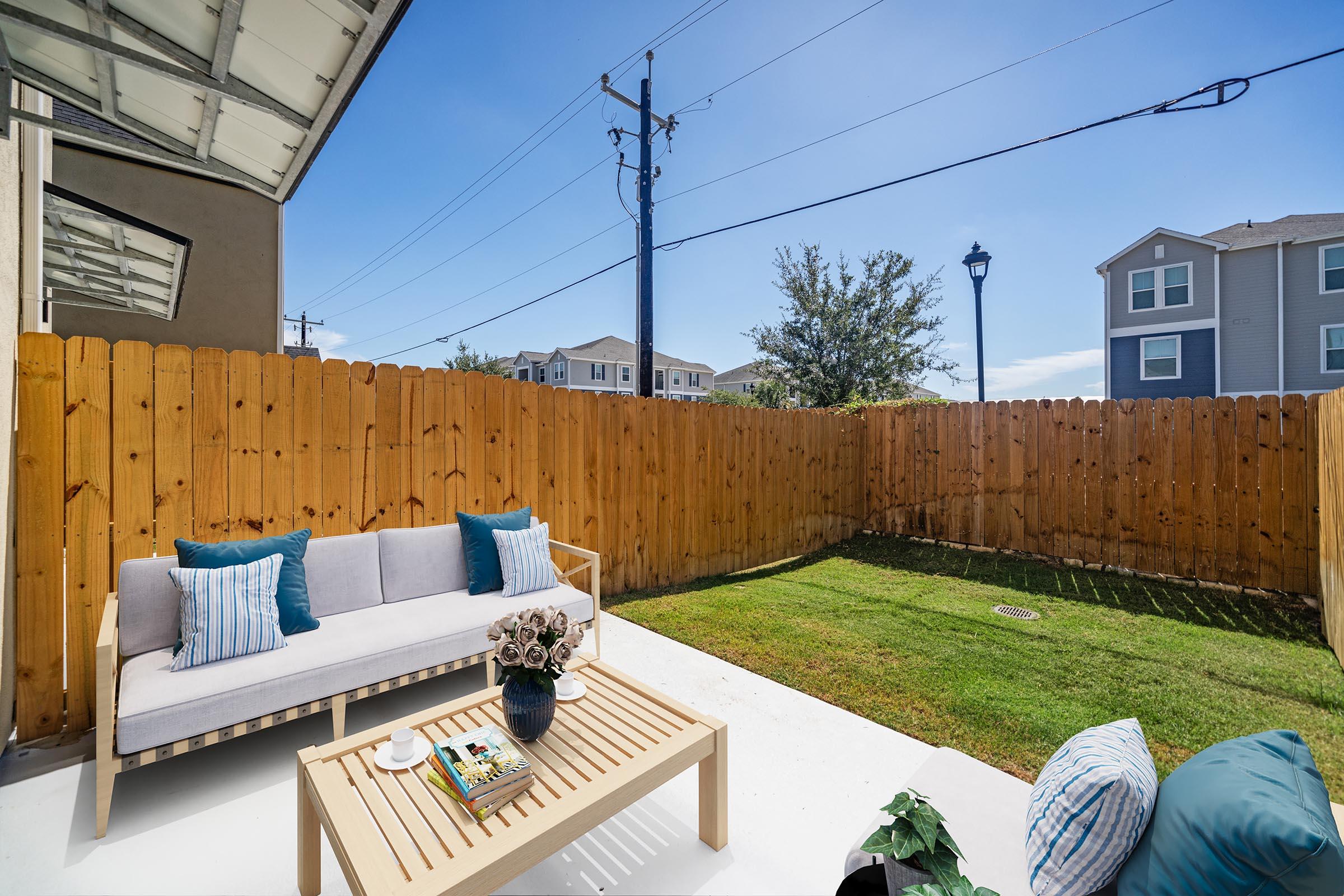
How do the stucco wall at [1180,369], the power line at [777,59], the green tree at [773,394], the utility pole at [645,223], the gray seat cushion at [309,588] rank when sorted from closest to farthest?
the gray seat cushion at [309,588] < the power line at [777,59] < the utility pole at [645,223] < the stucco wall at [1180,369] < the green tree at [773,394]

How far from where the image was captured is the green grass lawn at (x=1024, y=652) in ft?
8.41

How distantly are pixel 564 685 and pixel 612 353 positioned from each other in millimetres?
28765

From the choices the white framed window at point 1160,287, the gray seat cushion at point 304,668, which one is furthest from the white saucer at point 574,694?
the white framed window at point 1160,287

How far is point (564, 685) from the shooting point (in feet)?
7.29

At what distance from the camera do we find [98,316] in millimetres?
6633

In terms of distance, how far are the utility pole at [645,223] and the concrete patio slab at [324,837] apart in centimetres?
463

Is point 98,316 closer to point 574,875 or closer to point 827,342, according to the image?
point 574,875

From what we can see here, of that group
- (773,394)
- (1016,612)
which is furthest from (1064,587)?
(773,394)

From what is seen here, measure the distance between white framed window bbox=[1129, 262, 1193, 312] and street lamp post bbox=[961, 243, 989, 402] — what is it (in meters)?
8.08

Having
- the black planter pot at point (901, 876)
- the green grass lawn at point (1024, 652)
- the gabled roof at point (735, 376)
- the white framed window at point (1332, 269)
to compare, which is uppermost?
the gabled roof at point (735, 376)

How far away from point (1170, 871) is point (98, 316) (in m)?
10.0

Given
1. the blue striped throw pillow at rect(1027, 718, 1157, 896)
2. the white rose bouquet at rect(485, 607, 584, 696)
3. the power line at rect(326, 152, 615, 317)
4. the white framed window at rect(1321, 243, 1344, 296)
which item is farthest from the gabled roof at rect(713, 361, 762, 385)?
the blue striped throw pillow at rect(1027, 718, 1157, 896)

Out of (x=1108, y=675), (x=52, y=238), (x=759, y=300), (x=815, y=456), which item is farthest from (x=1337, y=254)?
(x=52, y=238)

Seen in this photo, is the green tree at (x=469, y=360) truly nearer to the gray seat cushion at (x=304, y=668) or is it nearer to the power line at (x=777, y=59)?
the power line at (x=777, y=59)
